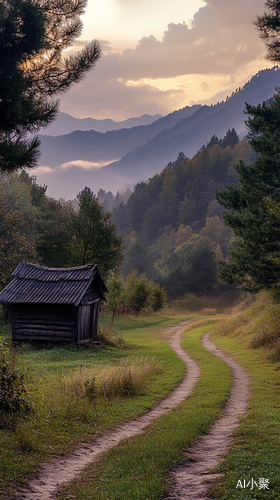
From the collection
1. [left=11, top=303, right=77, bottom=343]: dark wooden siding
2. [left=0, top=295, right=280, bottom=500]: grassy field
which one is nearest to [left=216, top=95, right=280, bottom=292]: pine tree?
[left=0, top=295, right=280, bottom=500]: grassy field

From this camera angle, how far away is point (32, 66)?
8898 mm

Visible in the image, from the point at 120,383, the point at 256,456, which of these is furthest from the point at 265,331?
the point at 256,456

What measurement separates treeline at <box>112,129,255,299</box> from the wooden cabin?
181 feet

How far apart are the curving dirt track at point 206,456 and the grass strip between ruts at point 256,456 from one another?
9.2 inches

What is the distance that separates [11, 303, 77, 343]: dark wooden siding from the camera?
22703 millimetres

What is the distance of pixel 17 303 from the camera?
78.2 ft

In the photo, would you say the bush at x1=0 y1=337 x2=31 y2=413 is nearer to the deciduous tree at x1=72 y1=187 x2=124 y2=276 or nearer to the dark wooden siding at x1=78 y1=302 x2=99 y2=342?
the dark wooden siding at x1=78 y1=302 x2=99 y2=342

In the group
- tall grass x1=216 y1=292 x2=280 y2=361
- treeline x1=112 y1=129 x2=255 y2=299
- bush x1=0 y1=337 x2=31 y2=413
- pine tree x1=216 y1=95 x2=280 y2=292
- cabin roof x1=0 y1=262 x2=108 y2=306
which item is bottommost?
tall grass x1=216 y1=292 x2=280 y2=361

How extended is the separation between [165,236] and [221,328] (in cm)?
7790

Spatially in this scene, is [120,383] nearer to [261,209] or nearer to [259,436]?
[259,436]

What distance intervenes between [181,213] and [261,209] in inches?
3688

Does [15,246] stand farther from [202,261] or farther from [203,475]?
[202,261]

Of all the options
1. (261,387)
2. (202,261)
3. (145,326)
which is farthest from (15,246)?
(202,261)

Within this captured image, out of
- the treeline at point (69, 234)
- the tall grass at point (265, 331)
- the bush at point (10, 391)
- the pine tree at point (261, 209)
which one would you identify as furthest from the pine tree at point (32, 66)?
the treeline at point (69, 234)
